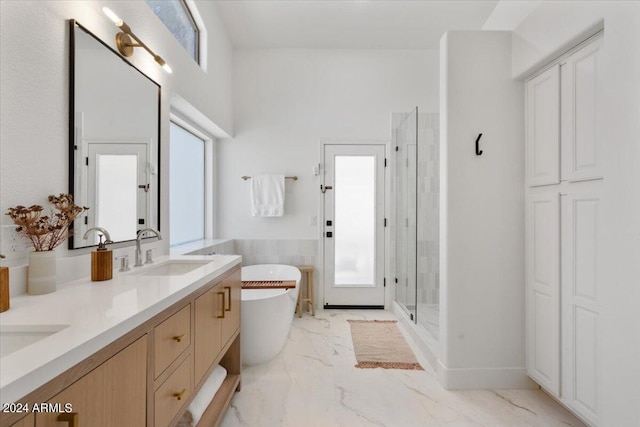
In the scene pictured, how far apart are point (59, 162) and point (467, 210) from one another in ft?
7.10

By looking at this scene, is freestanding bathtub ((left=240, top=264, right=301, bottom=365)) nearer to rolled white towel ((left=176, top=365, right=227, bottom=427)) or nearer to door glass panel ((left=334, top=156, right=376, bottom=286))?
rolled white towel ((left=176, top=365, right=227, bottom=427))

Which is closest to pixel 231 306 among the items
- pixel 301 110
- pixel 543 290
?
pixel 543 290

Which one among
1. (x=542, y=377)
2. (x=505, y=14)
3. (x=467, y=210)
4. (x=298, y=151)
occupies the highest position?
(x=505, y=14)

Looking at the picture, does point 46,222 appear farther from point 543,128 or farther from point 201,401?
point 543,128

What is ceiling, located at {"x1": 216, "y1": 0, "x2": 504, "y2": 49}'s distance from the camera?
3086mm

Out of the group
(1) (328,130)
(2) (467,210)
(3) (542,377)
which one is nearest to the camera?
(3) (542,377)

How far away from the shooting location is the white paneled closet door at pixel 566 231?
1.57 meters

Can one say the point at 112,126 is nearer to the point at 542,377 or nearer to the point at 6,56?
the point at 6,56

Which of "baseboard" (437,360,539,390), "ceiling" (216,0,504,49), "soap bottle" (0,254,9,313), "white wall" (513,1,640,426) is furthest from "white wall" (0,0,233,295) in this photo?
"white wall" (513,1,640,426)

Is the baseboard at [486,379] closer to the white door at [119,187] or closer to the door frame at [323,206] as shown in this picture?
the door frame at [323,206]

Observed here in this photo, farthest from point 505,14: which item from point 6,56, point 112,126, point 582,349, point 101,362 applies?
point 101,362

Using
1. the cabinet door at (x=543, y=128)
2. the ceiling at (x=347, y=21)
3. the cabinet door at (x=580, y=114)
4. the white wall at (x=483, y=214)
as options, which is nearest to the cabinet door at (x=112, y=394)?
Result: the white wall at (x=483, y=214)

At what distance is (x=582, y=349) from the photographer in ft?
5.38

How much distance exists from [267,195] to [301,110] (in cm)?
105
